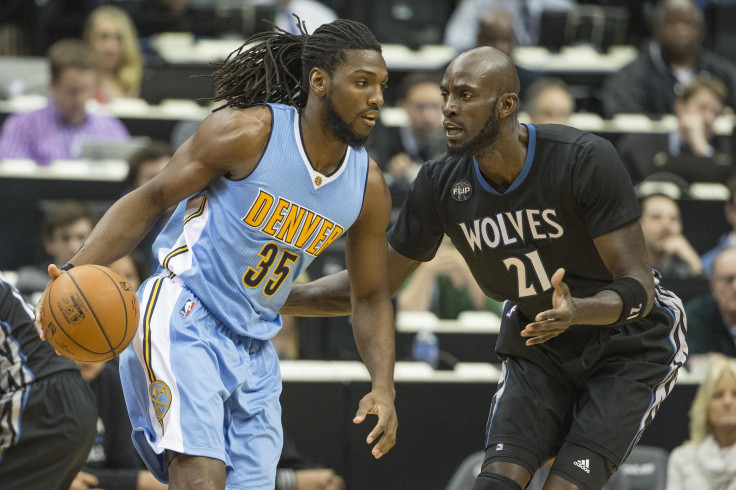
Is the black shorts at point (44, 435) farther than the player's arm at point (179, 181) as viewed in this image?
Yes

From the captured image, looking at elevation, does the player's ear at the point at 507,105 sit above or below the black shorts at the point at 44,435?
above

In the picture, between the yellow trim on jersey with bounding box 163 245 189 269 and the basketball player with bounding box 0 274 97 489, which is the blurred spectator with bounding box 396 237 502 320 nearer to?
the basketball player with bounding box 0 274 97 489

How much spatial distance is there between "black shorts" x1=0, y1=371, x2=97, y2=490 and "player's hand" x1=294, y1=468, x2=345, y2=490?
1.32 meters

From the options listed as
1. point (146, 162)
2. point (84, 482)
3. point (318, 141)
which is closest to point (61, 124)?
point (146, 162)

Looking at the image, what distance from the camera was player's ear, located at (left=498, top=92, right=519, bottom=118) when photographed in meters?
4.11

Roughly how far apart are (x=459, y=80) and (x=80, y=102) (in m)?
4.97

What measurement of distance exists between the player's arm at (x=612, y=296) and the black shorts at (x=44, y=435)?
6.76 ft

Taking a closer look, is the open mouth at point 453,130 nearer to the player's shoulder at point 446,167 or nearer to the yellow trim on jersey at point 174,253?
the player's shoulder at point 446,167

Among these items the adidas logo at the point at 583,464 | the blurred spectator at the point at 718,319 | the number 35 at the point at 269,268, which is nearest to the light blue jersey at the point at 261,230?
the number 35 at the point at 269,268

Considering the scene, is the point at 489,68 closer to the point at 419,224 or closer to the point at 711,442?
the point at 419,224

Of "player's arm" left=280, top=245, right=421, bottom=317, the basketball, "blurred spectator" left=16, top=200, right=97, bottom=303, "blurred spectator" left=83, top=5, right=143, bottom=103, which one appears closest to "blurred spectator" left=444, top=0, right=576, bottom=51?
"blurred spectator" left=83, top=5, right=143, bottom=103

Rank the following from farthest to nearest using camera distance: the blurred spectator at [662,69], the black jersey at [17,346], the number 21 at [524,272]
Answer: the blurred spectator at [662,69]
the black jersey at [17,346]
the number 21 at [524,272]

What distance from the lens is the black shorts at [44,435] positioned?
4660 mm

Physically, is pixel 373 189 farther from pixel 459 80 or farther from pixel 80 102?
pixel 80 102
